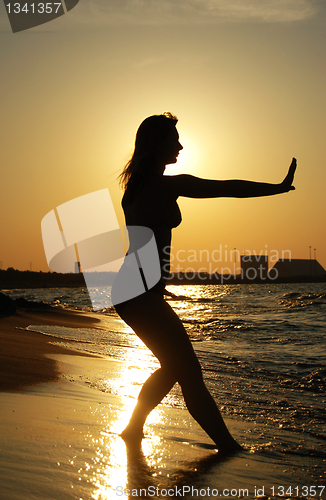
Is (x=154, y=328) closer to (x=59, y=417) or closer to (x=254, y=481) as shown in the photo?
(x=254, y=481)

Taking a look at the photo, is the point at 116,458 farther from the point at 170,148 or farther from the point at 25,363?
the point at 25,363

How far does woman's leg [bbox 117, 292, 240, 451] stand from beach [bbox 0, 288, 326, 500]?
20 centimetres

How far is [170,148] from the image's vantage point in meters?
2.26

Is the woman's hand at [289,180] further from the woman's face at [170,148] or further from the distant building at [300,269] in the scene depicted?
the distant building at [300,269]

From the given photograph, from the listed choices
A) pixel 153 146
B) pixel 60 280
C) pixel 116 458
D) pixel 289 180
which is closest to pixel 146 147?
pixel 153 146

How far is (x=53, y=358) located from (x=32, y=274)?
111180 millimetres

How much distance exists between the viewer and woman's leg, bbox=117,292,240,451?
2.15 metres

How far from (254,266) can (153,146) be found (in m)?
138

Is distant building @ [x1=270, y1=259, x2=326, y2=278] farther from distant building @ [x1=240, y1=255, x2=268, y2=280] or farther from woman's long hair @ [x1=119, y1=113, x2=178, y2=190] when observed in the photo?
woman's long hair @ [x1=119, y1=113, x2=178, y2=190]

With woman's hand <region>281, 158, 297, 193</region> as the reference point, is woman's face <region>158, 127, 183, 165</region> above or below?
above

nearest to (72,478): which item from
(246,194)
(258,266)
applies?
(246,194)

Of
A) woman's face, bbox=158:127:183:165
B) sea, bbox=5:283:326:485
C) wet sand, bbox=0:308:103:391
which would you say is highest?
woman's face, bbox=158:127:183:165

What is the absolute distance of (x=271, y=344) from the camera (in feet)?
26.7

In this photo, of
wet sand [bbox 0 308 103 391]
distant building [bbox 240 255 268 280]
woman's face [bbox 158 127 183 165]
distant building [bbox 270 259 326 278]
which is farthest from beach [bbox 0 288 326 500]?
distant building [bbox 270 259 326 278]
